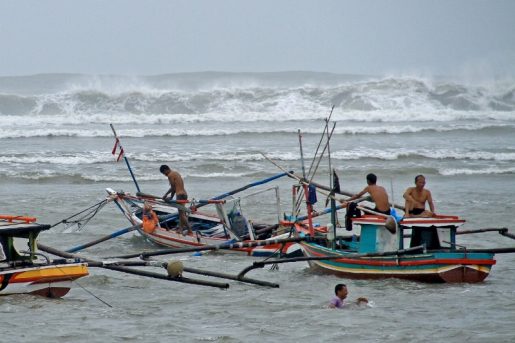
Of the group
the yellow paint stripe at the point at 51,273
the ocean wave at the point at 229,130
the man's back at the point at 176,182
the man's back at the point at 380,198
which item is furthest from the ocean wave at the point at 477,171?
the yellow paint stripe at the point at 51,273

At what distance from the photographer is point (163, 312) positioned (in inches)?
547

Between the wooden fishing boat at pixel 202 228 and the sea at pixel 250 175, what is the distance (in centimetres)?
40

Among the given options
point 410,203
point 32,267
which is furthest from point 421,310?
point 32,267

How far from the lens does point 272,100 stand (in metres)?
54.6

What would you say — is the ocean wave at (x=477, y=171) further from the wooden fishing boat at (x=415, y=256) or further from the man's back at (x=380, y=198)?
the wooden fishing boat at (x=415, y=256)

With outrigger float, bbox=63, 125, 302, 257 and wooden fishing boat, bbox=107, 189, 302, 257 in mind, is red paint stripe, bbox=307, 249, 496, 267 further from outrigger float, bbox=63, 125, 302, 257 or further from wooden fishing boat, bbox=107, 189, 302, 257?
outrigger float, bbox=63, 125, 302, 257

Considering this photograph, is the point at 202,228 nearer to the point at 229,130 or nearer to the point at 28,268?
the point at 28,268

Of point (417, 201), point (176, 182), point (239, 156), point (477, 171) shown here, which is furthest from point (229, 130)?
point (417, 201)

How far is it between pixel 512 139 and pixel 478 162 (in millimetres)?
7661

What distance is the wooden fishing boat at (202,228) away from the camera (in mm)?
18828

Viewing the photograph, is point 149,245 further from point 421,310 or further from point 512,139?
point 512,139

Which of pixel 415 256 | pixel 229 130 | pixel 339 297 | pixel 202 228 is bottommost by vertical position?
pixel 339 297

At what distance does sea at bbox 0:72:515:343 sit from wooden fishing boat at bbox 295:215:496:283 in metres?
0.18

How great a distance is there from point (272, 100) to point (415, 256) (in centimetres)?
3954
